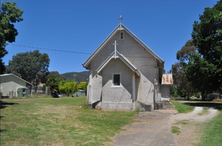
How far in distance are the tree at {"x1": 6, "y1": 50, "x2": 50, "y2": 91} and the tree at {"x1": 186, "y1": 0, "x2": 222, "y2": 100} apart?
6785 centimetres

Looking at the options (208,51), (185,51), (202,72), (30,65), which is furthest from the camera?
(30,65)

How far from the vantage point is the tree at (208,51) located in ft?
79.2

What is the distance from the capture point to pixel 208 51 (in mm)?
27203

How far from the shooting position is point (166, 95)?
35.9 m

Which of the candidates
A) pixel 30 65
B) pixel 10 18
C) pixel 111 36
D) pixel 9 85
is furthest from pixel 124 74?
pixel 30 65

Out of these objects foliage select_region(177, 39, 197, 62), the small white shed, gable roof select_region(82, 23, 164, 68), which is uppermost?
foliage select_region(177, 39, 197, 62)

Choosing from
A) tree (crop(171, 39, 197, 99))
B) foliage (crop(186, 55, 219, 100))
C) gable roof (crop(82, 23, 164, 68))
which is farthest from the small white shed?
tree (crop(171, 39, 197, 99))

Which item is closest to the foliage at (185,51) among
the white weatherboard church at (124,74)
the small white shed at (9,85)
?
the white weatherboard church at (124,74)

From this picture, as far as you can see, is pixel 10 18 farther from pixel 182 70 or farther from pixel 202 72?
pixel 182 70

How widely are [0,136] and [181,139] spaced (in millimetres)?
7238

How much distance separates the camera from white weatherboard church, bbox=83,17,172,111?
1867cm

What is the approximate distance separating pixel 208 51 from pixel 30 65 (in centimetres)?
6984

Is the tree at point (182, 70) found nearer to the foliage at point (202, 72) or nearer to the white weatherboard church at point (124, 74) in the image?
the foliage at point (202, 72)

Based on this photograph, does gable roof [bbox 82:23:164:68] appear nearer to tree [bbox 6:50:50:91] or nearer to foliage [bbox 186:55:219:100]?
foliage [bbox 186:55:219:100]
